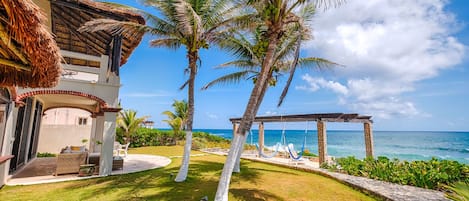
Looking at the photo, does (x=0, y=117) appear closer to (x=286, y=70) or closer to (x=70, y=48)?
(x=70, y=48)

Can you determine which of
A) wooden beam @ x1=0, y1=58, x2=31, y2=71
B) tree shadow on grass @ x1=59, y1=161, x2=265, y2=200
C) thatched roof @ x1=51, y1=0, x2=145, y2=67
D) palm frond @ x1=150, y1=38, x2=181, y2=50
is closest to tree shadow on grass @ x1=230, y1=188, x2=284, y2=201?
tree shadow on grass @ x1=59, y1=161, x2=265, y2=200

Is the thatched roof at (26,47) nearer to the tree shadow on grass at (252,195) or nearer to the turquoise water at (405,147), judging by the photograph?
the tree shadow on grass at (252,195)

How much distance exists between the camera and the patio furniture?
719 centimetres

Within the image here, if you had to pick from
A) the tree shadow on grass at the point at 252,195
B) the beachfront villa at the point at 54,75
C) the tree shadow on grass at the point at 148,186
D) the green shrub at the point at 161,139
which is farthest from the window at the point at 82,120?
the tree shadow on grass at the point at 252,195

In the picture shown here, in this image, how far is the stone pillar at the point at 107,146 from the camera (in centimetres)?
743

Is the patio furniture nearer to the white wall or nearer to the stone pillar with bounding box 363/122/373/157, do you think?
the white wall

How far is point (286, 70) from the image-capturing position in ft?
31.0

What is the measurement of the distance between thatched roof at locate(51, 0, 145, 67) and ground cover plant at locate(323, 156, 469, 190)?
9.60 meters

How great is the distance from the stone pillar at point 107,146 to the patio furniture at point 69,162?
0.73 meters

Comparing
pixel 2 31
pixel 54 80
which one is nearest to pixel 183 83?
pixel 54 80

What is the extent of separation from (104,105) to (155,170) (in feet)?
10.2

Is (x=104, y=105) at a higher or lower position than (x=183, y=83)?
lower

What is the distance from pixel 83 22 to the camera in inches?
354

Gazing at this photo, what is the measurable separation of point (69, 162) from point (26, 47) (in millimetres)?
6502
